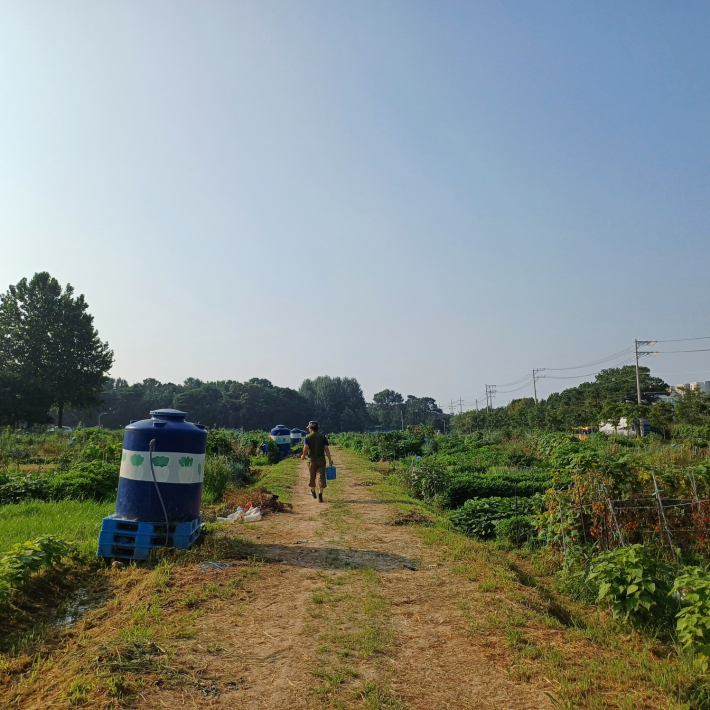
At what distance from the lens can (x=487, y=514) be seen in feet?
33.8

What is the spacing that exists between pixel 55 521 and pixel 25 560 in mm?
3817

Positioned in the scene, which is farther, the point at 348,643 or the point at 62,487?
the point at 62,487

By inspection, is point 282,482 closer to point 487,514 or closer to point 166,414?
point 487,514

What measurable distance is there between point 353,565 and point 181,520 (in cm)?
230

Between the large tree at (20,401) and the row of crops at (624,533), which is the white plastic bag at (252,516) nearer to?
the row of crops at (624,533)

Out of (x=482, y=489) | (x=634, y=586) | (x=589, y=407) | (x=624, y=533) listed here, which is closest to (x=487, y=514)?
(x=482, y=489)

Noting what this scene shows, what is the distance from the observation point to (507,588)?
19.3 ft

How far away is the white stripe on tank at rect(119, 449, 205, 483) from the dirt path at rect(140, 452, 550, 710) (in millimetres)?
1440

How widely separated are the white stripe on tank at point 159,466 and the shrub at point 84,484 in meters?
5.41

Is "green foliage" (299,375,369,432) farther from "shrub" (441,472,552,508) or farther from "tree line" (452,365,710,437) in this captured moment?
"shrub" (441,472,552,508)

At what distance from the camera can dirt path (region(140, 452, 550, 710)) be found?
12.0ft

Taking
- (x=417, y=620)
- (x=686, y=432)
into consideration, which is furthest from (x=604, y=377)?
(x=417, y=620)

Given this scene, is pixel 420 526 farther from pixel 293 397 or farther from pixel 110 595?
pixel 293 397

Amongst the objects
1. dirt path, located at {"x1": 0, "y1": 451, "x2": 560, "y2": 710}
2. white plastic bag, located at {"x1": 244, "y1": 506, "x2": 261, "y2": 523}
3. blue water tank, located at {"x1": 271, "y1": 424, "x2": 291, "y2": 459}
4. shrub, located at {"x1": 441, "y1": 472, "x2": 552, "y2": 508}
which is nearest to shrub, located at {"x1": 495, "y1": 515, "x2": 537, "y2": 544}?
dirt path, located at {"x1": 0, "y1": 451, "x2": 560, "y2": 710}
